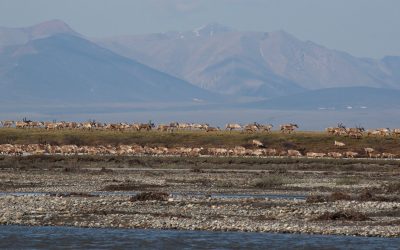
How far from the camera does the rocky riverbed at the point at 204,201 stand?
112 ft

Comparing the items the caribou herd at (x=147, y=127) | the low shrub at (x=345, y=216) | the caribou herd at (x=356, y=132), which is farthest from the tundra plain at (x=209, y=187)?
the caribou herd at (x=147, y=127)

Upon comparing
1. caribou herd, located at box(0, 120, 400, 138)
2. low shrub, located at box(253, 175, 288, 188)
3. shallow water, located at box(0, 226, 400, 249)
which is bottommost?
shallow water, located at box(0, 226, 400, 249)

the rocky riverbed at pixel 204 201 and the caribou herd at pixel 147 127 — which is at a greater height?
the caribou herd at pixel 147 127

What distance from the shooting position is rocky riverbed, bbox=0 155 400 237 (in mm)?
34219

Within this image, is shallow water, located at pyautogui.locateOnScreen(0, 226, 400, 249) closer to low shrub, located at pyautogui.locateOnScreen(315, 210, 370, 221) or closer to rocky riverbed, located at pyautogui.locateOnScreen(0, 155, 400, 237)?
rocky riverbed, located at pyautogui.locateOnScreen(0, 155, 400, 237)

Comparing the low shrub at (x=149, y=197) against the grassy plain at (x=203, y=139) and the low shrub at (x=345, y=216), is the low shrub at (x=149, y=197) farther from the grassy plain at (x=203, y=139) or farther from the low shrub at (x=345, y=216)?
the grassy plain at (x=203, y=139)

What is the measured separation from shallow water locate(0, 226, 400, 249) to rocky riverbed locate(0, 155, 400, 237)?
0.87 meters

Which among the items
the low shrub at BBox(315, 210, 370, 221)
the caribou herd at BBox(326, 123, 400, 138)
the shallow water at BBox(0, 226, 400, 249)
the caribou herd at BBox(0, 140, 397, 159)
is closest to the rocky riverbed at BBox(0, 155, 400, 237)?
the low shrub at BBox(315, 210, 370, 221)

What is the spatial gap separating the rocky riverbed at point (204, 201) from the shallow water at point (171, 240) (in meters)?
0.87

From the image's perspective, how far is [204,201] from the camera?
4094 centimetres

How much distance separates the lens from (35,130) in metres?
101

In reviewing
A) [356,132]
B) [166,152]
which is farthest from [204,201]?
[356,132]

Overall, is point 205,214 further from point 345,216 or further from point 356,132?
point 356,132

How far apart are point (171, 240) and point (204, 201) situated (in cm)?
952
